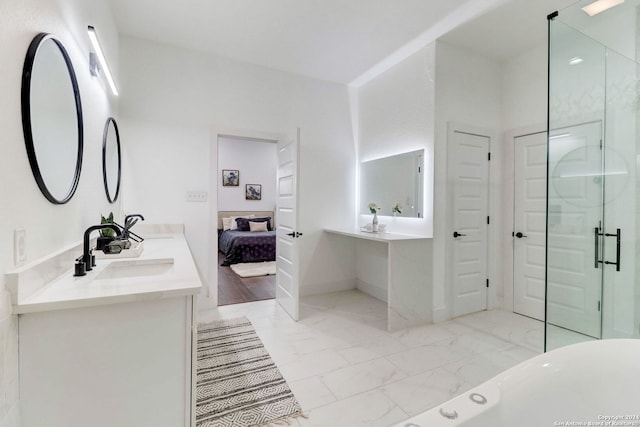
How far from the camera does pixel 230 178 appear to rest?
7.51 meters

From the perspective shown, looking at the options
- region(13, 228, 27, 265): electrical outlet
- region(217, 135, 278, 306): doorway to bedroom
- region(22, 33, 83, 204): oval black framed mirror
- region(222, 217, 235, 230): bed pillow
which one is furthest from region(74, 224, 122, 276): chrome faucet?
region(222, 217, 235, 230): bed pillow

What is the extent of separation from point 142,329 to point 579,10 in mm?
3364

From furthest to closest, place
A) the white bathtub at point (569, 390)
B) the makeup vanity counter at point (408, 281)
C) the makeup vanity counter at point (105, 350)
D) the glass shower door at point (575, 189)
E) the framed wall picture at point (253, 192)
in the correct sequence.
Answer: the framed wall picture at point (253, 192) → the makeup vanity counter at point (408, 281) → the glass shower door at point (575, 189) → the white bathtub at point (569, 390) → the makeup vanity counter at point (105, 350)

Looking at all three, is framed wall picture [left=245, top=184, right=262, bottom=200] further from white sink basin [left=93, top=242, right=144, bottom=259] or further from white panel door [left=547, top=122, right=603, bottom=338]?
white panel door [left=547, top=122, right=603, bottom=338]

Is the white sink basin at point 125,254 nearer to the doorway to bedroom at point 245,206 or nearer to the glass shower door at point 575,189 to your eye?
the glass shower door at point 575,189

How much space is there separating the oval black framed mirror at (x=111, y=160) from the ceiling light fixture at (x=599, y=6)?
3736mm

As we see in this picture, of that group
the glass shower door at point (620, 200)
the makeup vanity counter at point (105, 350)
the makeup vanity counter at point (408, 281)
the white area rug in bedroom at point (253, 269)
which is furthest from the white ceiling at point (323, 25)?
the white area rug in bedroom at point (253, 269)

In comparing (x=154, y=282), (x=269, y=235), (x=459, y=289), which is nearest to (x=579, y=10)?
(x=459, y=289)

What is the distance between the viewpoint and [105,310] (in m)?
1.06

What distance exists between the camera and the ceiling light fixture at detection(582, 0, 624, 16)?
213 cm

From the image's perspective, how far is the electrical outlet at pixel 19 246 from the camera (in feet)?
3.27

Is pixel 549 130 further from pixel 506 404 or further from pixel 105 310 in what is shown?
pixel 105 310

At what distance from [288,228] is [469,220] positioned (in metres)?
2.00

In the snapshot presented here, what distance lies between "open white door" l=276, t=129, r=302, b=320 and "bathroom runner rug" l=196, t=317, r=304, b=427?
2.07ft
